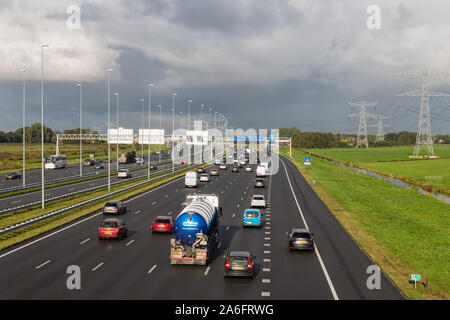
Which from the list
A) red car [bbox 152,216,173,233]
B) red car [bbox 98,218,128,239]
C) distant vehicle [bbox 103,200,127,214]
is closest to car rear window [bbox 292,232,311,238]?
red car [bbox 152,216,173,233]

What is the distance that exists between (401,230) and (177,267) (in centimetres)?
2266

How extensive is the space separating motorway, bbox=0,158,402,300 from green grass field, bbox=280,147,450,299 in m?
1.37

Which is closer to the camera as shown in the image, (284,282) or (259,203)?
(284,282)

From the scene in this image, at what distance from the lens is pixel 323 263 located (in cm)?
2677

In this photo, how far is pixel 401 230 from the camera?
39.1m

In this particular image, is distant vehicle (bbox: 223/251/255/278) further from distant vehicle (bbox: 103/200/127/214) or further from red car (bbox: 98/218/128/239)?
distant vehicle (bbox: 103/200/127/214)

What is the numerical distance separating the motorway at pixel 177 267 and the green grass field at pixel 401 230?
1375 mm

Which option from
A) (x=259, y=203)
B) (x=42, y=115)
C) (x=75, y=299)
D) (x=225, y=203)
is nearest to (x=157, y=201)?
(x=225, y=203)

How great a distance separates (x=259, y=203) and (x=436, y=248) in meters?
19.9

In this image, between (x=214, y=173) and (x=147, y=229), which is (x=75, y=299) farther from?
(x=214, y=173)

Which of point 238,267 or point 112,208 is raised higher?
point 238,267

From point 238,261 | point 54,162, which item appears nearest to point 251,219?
point 238,261

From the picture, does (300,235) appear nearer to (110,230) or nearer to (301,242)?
(301,242)

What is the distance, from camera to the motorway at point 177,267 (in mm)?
20719
